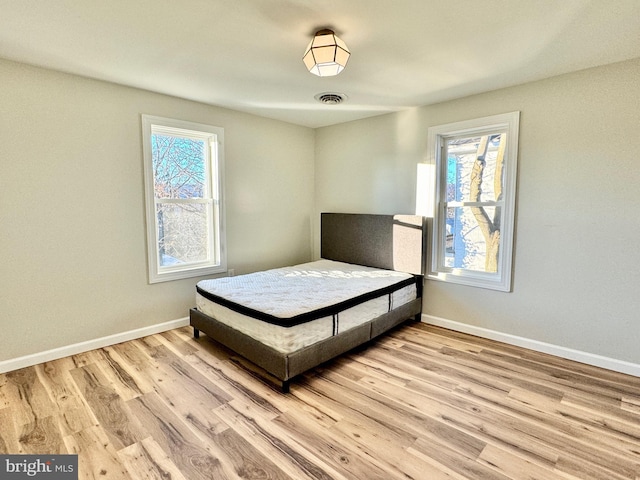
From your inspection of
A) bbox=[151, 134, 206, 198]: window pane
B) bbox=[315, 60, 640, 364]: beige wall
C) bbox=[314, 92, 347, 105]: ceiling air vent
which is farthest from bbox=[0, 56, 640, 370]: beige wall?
bbox=[314, 92, 347, 105]: ceiling air vent

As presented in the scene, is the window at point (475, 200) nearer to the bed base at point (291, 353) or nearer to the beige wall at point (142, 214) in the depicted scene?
the beige wall at point (142, 214)

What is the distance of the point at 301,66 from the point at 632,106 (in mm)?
2528

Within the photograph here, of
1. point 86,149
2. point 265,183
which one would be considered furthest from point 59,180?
point 265,183

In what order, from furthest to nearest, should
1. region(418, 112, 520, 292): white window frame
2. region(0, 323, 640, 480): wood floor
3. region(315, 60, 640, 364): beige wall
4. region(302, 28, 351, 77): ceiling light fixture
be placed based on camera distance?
region(418, 112, 520, 292): white window frame
region(315, 60, 640, 364): beige wall
region(302, 28, 351, 77): ceiling light fixture
region(0, 323, 640, 480): wood floor

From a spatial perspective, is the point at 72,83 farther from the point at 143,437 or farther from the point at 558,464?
the point at 558,464

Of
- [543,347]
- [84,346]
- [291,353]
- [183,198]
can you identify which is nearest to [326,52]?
[291,353]

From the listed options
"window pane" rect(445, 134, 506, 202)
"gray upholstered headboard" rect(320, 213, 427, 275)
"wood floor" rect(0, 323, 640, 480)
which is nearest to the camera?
"wood floor" rect(0, 323, 640, 480)

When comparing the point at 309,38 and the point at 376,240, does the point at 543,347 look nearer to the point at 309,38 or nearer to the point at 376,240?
→ the point at 376,240

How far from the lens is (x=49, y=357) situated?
2.78m

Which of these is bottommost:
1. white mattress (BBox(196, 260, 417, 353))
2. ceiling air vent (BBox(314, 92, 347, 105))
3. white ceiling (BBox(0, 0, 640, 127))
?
white mattress (BBox(196, 260, 417, 353))

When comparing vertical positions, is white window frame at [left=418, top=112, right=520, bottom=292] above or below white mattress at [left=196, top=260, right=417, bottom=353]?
above

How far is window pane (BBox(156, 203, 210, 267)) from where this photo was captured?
3.44m

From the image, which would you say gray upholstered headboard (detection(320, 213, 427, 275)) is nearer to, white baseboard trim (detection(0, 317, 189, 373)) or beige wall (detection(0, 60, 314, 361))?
beige wall (detection(0, 60, 314, 361))

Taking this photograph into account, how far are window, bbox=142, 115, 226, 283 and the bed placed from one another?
57 cm
